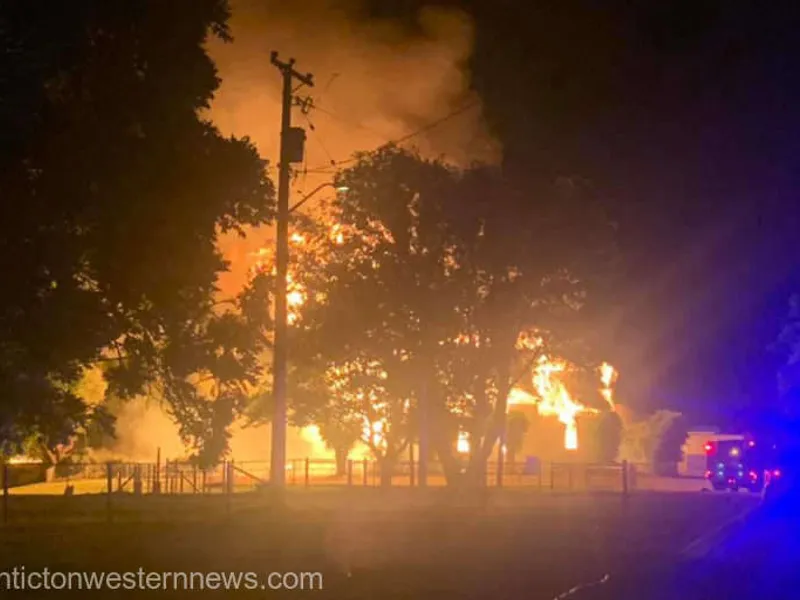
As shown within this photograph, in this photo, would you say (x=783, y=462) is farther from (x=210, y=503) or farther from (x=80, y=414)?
(x=80, y=414)

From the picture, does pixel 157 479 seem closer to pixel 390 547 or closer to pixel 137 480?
pixel 137 480

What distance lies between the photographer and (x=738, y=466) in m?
42.3

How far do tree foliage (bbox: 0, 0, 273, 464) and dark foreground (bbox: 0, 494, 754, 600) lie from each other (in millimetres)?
3357

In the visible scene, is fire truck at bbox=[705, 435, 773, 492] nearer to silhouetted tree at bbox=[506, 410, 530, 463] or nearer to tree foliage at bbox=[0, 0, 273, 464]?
silhouetted tree at bbox=[506, 410, 530, 463]

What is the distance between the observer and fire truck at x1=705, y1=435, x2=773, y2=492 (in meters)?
42.0

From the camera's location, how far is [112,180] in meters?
16.8

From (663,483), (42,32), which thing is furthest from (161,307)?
(663,483)

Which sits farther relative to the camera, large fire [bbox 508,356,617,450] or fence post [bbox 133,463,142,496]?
large fire [bbox 508,356,617,450]

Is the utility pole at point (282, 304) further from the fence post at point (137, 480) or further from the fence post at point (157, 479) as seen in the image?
the fence post at point (157, 479)

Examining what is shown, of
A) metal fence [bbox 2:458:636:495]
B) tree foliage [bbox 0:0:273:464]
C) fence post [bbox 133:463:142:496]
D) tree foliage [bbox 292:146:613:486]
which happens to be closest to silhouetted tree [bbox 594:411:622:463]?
metal fence [bbox 2:458:636:495]

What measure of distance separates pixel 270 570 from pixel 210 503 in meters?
14.1

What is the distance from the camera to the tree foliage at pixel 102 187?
16062 mm

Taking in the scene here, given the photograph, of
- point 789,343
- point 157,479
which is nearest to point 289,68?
point 157,479

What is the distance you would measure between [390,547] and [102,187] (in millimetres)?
8085
